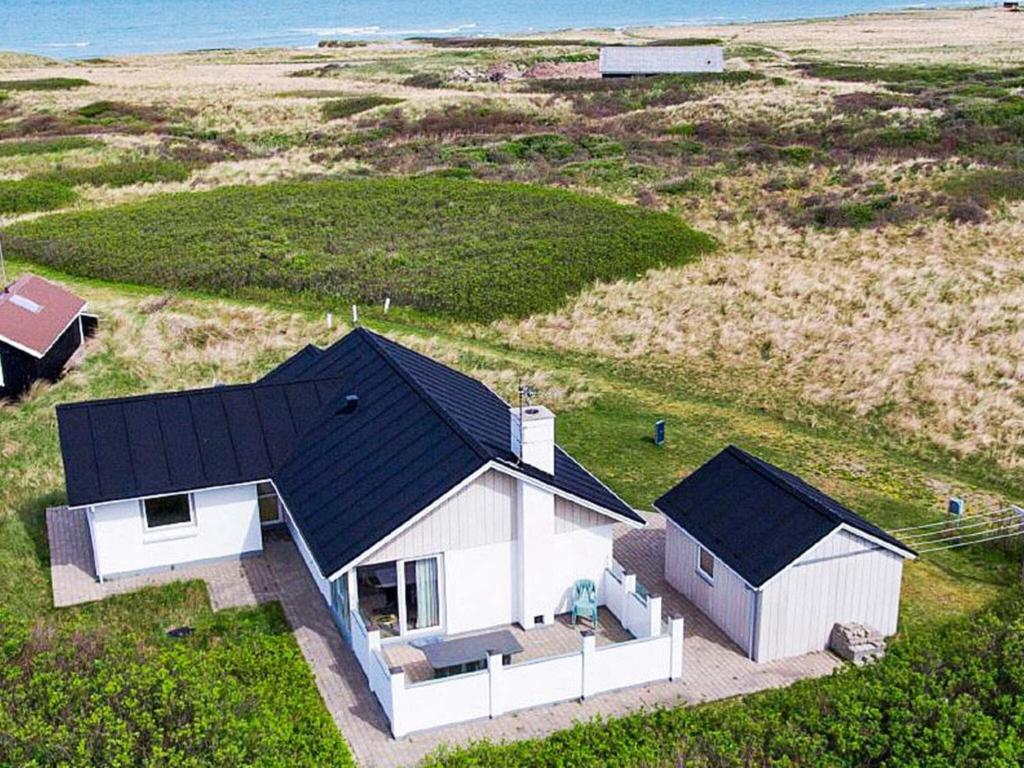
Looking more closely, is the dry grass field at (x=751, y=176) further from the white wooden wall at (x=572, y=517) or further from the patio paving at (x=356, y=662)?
the white wooden wall at (x=572, y=517)

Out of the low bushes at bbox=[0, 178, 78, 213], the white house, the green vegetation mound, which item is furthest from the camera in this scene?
the low bushes at bbox=[0, 178, 78, 213]

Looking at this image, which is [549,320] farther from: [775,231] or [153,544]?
[153,544]

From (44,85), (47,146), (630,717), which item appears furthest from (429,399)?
(44,85)

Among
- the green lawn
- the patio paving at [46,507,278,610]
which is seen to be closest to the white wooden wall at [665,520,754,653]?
the green lawn

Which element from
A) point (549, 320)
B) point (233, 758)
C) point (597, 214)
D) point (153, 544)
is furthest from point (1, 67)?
→ point (233, 758)

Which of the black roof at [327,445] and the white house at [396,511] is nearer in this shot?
the white house at [396,511]

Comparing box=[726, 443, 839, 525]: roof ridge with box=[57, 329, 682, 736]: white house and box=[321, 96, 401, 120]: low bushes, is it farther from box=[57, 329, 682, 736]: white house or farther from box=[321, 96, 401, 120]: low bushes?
box=[321, 96, 401, 120]: low bushes

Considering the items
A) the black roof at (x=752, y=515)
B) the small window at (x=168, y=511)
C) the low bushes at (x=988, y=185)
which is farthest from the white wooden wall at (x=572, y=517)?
the low bushes at (x=988, y=185)
